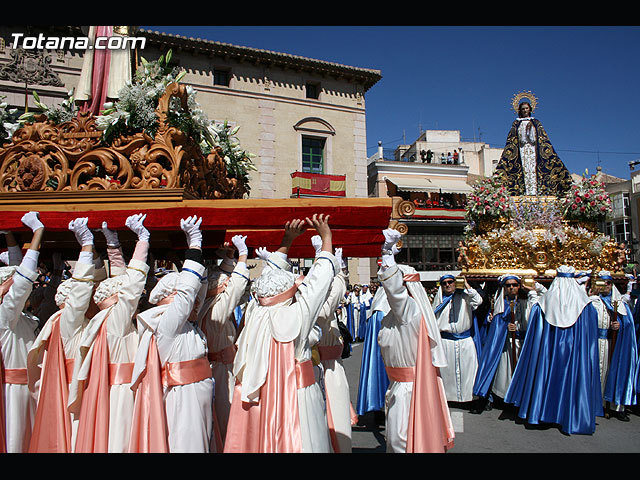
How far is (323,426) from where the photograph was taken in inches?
123

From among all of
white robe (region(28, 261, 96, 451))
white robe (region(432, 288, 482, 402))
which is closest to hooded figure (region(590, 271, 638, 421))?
white robe (region(432, 288, 482, 402))

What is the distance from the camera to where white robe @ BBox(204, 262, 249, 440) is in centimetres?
389

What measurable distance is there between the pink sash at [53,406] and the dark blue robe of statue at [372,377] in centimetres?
362

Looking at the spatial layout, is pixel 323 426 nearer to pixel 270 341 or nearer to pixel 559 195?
pixel 270 341

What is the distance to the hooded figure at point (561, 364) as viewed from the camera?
5.64 metres

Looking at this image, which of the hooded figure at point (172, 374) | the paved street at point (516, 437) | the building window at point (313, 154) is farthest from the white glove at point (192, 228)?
the building window at point (313, 154)

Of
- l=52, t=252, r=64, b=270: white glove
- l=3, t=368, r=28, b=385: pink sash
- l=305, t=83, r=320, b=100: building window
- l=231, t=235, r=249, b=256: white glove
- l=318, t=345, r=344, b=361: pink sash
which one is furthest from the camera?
l=305, t=83, r=320, b=100: building window

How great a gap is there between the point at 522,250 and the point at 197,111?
228 inches

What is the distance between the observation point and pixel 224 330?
4.16 meters

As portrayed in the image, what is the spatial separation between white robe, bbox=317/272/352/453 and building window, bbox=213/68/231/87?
738 inches

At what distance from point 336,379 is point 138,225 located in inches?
88.8

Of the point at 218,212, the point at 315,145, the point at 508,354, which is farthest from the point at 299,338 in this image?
the point at 315,145

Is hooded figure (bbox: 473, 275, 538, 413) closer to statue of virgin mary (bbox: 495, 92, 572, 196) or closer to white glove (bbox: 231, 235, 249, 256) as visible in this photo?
statue of virgin mary (bbox: 495, 92, 572, 196)

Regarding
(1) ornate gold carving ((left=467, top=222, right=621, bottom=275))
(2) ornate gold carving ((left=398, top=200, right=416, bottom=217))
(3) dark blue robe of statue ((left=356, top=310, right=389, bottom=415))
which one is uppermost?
(1) ornate gold carving ((left=467, top=222, right=621, bottom=275))
